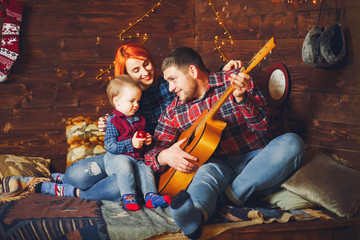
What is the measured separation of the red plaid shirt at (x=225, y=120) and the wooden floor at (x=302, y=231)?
0.54 metres

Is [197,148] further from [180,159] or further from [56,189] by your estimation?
[56,189]

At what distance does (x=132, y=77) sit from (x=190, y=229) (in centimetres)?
113

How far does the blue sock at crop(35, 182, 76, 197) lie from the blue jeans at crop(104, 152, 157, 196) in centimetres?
25

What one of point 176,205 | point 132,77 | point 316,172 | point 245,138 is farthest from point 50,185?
point 316,172

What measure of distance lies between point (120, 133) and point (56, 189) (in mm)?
527

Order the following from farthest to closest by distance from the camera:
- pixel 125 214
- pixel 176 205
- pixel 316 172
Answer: pixel 316 172, pixel 125 214, pixel 176 205

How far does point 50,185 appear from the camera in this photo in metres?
2.10

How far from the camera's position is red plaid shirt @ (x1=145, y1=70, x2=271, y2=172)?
1.91 meters

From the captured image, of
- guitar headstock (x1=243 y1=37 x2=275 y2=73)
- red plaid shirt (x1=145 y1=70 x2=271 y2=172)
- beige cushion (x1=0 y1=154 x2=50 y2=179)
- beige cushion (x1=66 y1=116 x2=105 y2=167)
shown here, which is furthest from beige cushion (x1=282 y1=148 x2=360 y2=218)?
beige cushion (x1=0 y1=154 x2=50 y2=179)

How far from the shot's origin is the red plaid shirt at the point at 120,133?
2.00 meters

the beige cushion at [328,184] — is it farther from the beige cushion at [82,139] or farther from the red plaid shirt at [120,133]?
the beige cushion at [82,139]

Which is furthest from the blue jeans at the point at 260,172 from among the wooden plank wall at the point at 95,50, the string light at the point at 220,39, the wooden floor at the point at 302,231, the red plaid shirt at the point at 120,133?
the string light at the point at 220,39

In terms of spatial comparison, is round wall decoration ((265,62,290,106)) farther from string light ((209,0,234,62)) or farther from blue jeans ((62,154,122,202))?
blue jeans ((62,154,122,202))

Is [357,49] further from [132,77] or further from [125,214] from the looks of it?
[125,214]
